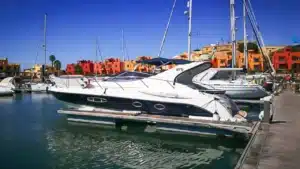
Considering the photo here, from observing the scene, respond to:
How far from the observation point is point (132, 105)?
17.3 m

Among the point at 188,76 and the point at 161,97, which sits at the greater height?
the point at 188,76

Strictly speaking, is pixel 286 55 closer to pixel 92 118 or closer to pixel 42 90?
pixel 42 90

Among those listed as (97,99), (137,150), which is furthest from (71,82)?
(137,150)

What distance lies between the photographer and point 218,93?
1606 cm

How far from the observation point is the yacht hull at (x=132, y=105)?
52.0 feet

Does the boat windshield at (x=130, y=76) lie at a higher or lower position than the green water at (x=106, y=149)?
higher

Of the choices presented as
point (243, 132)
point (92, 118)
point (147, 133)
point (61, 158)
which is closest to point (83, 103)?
point (92, 118)

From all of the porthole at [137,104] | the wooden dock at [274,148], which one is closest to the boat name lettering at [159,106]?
the porthole at [137,104]

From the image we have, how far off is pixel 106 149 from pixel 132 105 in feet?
14.7

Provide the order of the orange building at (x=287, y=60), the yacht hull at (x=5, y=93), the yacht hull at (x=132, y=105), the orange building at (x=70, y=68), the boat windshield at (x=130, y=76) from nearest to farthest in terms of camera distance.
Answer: the yacht hull at (x=132, y=105), the boat windshield at (x=130, y=76), the yacht hull at (x=5, y=93), the orange building at (x=287, y=60), the orange building at (x=70, y=68)

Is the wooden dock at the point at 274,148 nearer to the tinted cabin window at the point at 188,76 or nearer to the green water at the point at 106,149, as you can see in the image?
the green water at the point at 106,149

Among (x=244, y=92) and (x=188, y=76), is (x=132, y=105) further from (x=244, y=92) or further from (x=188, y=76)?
(x=244, y=92)

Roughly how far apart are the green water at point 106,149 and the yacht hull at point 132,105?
1.48m

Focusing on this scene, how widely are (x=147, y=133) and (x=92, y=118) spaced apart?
3337 mm
